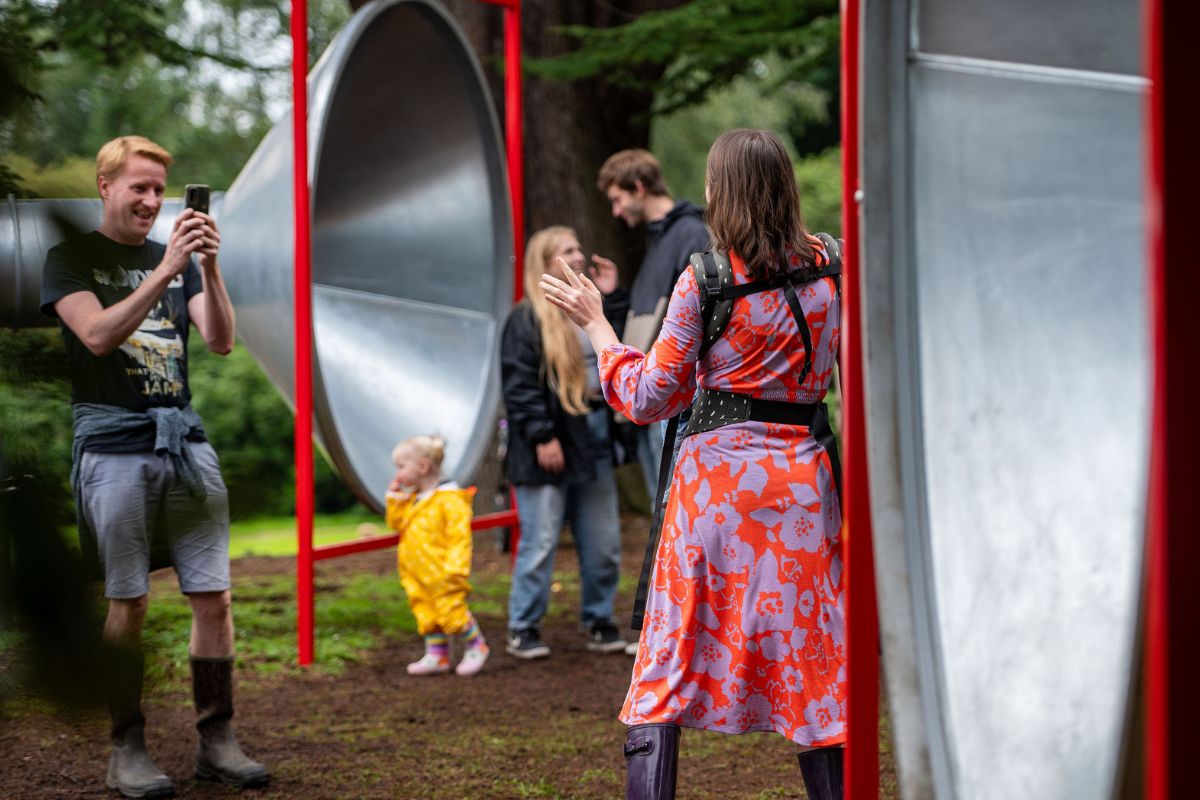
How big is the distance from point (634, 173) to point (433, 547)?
1667mm

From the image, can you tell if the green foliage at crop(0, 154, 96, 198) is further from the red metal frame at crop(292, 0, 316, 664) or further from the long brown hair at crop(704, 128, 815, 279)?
the red metal frame at crop(292, 0, 316, 664)

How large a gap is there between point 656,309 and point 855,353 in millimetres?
2953

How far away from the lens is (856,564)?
2084 mm

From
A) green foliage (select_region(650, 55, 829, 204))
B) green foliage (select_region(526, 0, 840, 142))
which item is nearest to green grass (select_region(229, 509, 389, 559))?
green foliage (select_region(526, 0, 840, 142))

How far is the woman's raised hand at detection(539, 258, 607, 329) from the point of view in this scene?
2723mm

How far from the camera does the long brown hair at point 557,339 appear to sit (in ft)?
17.1

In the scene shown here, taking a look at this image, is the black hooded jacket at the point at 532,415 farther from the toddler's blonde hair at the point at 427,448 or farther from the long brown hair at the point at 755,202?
the long brown hair at the point at 755,202

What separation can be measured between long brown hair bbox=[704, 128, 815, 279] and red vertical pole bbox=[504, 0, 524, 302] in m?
3.53

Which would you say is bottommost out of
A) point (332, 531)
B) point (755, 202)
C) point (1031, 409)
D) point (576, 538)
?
point (332, 531)

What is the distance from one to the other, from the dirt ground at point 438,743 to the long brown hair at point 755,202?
1662 millimetres

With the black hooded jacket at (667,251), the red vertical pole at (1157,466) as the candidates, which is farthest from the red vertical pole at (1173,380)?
the black hooded jacket at (667,251)

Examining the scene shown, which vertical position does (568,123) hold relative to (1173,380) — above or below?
above

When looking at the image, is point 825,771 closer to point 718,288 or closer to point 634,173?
point 718,288

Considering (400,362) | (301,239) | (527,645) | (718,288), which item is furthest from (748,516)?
(400,362)
